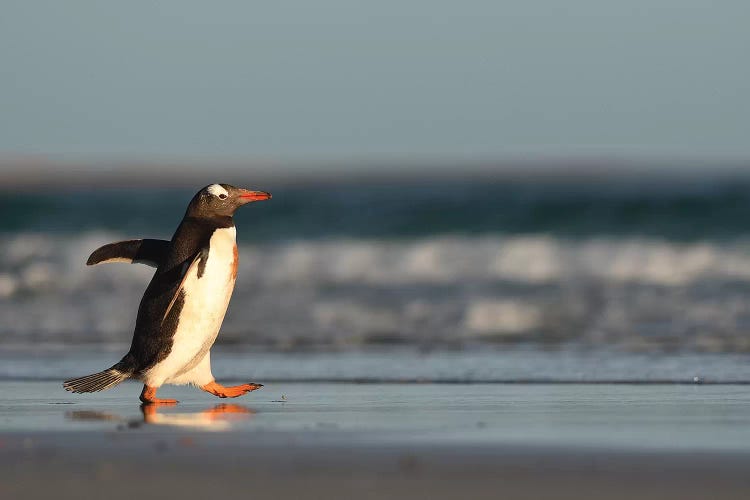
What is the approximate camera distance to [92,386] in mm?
7305

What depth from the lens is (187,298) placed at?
23.2 feet

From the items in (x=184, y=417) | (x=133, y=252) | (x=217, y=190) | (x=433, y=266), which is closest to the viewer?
(x=184, y=417)

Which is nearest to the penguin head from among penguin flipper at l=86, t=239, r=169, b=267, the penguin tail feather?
penguin flipper at l=86, t=239, r=169, b=267

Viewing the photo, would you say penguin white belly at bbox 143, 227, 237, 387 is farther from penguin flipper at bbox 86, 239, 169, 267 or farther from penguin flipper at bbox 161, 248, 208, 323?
penguin flipper at bbox 86, 239, 169, 267

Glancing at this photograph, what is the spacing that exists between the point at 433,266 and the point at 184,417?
37.6 ft

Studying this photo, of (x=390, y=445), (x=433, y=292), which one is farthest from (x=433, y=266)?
(x=390, y=445)

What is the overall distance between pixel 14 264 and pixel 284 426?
555 inches

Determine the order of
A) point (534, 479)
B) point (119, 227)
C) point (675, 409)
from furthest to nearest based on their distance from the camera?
point (119, 227) < point (675, 409) < point (534, 479)

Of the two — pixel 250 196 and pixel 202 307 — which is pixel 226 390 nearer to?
pixel 202 307

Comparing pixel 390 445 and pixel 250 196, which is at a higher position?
pixel 250 196

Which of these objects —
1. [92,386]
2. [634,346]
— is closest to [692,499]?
[92,386]

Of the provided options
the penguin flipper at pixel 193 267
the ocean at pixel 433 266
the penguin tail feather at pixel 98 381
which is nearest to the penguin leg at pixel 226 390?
the penguin tail feather at pixel 98 381

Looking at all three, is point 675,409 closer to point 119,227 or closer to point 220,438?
point 220,438

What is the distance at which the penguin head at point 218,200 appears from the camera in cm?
725
